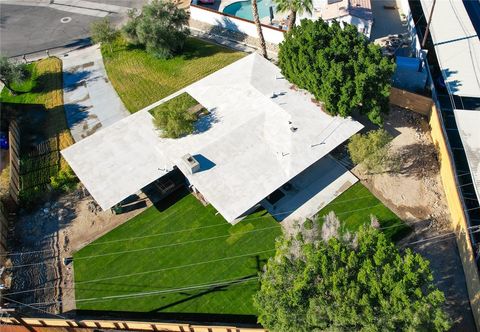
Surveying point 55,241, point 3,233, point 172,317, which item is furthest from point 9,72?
point 172,317

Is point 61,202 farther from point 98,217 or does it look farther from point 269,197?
point 269,197

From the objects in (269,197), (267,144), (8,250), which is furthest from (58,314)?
(267,144)

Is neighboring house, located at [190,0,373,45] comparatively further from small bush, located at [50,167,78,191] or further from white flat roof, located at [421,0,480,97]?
small bush, located at [50,167,78,191]

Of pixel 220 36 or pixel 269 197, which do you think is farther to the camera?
pixel 220 36

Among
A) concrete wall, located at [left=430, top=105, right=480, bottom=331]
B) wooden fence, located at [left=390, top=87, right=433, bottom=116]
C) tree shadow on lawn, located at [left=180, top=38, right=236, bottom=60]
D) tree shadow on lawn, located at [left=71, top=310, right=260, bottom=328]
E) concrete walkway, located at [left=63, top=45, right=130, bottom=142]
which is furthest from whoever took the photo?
tree shadow on lawn, located at [left=180, top=38, right=236, bottom=60]

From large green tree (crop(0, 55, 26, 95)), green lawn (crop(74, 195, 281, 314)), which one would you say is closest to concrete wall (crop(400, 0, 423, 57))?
green lawn (crop(74, 195, 281, 314))

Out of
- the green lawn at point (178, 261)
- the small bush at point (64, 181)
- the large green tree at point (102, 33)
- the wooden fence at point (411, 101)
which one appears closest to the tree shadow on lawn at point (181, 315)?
the green lawn at point (178, 261)
